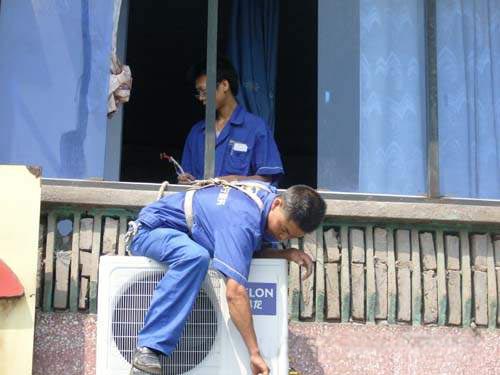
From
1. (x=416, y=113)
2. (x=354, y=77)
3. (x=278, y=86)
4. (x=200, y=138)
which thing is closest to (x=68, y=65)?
(x=200, y=138)

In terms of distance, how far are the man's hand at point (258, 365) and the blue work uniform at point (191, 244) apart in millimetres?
318

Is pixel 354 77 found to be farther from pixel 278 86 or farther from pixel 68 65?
pixel 278 86

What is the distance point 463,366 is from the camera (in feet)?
18.7

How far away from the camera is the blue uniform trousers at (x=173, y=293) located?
443 cm

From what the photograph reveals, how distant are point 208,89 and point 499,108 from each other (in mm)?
1782

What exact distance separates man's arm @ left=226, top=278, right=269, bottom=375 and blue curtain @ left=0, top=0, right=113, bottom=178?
1.57m

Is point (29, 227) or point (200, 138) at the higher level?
point (200, 138)

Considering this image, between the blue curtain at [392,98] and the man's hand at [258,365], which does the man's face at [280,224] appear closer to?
the man's hand at [258,365]

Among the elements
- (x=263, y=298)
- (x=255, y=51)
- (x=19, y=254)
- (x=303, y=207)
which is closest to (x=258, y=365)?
(x=263, y=298)

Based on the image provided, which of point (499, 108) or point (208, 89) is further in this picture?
point (499, 108)

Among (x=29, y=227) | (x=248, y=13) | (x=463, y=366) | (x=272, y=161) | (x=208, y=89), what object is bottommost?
(x=463, y=366)

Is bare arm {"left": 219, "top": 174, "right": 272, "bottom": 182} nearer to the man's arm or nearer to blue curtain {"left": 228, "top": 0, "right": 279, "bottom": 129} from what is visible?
blue curtain {"left": 228, "top": 0, "right": 279, "bottom": 129}

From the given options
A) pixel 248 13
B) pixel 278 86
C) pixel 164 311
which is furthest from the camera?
pixel 278 86

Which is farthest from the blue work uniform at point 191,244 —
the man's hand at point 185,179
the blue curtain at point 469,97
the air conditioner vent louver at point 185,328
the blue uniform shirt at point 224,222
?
the blue curtain at point 469,97
